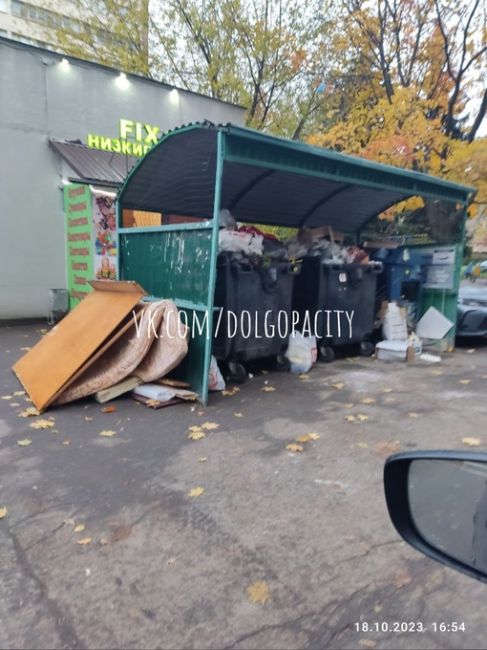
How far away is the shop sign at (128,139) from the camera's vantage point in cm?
1133

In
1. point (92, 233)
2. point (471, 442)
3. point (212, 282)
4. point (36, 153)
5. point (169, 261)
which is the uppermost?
point (36, 153)

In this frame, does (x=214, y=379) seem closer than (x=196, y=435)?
No

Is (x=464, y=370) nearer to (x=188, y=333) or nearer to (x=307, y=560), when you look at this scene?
(x=188, y=333)

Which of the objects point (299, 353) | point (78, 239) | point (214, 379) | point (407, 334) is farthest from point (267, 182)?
point (78, 239)

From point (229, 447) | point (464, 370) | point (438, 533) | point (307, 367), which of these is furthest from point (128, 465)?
point (464, 370)

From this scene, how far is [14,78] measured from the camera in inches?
398

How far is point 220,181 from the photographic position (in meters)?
4.53

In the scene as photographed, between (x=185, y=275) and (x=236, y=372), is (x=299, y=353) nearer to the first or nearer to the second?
(x=236, y=372)

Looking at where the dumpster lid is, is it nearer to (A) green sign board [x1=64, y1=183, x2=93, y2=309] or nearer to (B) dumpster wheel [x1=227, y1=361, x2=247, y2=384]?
(B) dumpster wheel [x1=227, y1=361, x2=247, y2=384]

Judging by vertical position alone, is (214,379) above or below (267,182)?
below

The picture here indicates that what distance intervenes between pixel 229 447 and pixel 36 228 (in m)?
8.92

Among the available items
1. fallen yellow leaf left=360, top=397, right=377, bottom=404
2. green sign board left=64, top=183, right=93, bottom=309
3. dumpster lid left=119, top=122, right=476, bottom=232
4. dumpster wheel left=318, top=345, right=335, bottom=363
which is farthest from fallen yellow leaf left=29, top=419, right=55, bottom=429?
green sign board left=64, top=183, right=93, bottom=309

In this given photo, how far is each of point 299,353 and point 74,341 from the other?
2.93 meters

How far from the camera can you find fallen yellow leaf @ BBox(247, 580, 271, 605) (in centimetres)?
206
